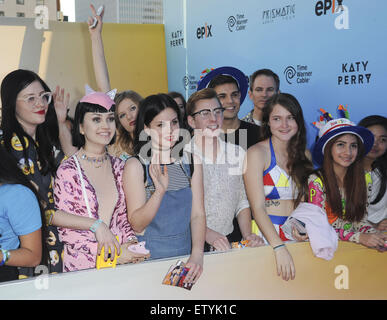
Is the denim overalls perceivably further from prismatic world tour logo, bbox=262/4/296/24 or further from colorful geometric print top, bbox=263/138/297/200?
prismatic world tour logo, bbox=262/4/296/24

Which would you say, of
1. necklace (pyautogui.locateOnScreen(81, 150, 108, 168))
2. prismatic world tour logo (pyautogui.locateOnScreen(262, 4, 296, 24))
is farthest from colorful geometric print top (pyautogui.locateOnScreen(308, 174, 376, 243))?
prismatic world tour logo (pyautogui.locateOnScreen(262, 4, 296, 24))

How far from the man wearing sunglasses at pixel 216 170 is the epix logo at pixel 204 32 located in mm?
3936

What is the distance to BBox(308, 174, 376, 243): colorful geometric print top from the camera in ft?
7.30

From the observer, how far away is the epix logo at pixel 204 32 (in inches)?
245

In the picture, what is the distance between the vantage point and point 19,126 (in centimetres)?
222

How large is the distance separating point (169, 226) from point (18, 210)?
2.41 feet

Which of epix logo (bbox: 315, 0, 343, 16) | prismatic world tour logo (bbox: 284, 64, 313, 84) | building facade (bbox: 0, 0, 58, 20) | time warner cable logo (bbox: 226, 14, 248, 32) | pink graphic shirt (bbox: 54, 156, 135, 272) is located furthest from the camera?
building facade (bbox: 0, 0, 58, 20)

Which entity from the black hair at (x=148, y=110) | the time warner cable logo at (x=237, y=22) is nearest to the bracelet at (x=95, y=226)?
the black hair at (x=148, y=110)

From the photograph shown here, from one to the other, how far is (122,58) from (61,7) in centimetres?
125

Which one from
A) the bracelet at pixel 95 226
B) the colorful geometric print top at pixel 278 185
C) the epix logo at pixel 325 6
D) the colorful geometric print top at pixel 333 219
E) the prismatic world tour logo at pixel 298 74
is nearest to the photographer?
the bracelet at pixel 95 226

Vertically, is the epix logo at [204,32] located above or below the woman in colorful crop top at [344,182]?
above

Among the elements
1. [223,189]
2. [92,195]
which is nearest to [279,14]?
[223,189]

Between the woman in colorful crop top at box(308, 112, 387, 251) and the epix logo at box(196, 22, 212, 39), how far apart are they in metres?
4.03

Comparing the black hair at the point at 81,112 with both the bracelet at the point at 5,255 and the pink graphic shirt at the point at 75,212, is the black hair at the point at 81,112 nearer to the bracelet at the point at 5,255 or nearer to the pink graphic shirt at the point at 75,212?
the pink graphic shirt at the point at 75,212
